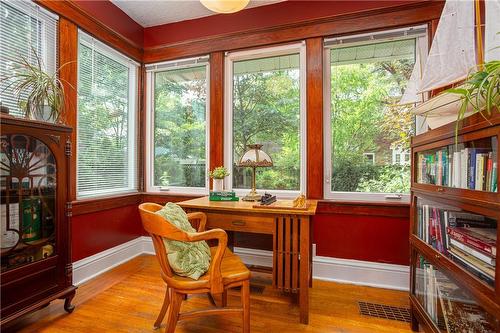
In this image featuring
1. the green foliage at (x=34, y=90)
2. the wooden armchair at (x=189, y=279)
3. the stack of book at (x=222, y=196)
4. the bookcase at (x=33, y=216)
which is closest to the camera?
the wooden armchair at (x=189, y=279)

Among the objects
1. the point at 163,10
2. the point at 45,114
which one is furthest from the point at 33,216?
the point at 163,10

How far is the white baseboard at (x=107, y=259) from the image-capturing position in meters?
2.41

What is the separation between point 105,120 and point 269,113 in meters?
1.85

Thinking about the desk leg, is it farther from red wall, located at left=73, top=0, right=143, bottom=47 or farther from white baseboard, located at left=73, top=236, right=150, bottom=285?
red wall, located at left=73, top=0, right=143, bottom=47

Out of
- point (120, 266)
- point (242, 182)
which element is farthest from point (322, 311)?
point (120, 266)

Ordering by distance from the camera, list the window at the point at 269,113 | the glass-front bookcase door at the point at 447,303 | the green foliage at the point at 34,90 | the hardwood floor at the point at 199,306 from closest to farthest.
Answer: the glass-front bookcase door at the point at 447,303 → the hardwood floor at the point at 199,306 → the green foliage at the point at 34,90 → the window at the point at 269,113

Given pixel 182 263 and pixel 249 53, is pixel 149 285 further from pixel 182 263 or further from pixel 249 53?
pixel 249 53

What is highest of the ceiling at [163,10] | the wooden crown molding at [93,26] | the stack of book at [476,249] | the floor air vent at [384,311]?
the ceiling at [163,10]

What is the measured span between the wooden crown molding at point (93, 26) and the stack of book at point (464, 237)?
3.34m

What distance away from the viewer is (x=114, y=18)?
9.21 ft

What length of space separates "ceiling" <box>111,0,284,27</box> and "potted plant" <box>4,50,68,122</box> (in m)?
1.27

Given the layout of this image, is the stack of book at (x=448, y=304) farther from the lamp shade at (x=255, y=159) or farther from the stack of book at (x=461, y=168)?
the lamp shade at (x=255, y=159)

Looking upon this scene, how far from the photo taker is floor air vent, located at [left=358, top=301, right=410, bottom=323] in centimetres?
189

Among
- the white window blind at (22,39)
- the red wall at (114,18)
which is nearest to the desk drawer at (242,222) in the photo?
the white window blind at (22,39)
